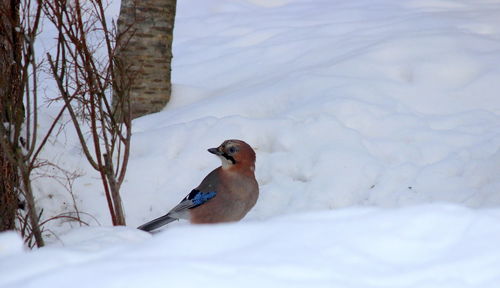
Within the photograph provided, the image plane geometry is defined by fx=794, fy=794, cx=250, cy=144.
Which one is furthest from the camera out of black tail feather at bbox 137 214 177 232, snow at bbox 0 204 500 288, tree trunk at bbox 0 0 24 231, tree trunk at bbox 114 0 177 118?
tree trunk at bbox 114 0 177 118

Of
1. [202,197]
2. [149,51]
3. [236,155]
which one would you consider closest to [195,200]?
[202,197]

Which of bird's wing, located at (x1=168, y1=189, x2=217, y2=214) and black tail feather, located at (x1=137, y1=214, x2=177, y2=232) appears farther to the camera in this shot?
black tail feather, located at (x1=137, y1=214, x2=177, y2=232)

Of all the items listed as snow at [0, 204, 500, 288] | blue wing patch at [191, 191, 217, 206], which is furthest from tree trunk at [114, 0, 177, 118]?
snow at [0, 204, 500, 288]

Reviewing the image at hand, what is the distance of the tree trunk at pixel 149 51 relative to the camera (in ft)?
24.1

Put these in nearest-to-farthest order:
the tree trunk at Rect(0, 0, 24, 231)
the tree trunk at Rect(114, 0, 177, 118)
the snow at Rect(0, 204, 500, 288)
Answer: the snow at Rect(0, 204, 500, 288)
the tree trunk at Rect(0, 0, 24, 231)
the tree trunk at Rect(114, 0, 177, 118)

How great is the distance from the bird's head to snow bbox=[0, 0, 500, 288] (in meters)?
0.56

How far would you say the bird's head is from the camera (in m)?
4.97

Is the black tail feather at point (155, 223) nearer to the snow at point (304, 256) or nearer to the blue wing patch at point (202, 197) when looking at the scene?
the blue wing patch at point (202, 197)

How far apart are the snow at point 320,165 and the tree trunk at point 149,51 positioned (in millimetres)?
280

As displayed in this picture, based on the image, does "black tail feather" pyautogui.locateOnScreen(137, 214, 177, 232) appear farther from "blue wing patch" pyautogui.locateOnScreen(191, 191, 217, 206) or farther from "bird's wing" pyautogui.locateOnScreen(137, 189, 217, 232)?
"blue wing patch" pyautogui.locateOnScreen(191, 191, 217, 206)

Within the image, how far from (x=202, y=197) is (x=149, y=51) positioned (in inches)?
109

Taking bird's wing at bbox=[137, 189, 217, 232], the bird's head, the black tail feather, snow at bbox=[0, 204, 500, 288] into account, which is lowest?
the black tail feather

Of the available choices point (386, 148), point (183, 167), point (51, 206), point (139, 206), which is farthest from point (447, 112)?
point (51, 206)

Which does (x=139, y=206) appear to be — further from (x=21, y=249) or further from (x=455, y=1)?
(x=455, y=1)
